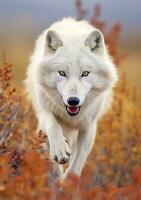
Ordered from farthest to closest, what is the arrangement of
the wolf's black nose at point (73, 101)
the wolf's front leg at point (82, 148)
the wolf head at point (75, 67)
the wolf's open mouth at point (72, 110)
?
the wolf's front leg at point (82, 148), the wolf's open mouth at point (72, 110), the wolf head at point (75, 67), the wolf's black nose at point (73, 101)

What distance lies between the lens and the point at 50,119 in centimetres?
693

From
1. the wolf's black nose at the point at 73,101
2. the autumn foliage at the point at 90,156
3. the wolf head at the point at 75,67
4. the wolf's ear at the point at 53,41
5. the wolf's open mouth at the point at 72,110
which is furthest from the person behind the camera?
the wolf's ear at the point at 53,41

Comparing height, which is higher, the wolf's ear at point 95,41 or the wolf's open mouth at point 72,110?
the wolf's ear at point 95,41

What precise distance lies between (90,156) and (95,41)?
2.89 metres

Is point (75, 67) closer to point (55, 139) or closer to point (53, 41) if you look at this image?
point (53, 41)

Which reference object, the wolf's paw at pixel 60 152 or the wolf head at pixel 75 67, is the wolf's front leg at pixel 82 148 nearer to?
the wolf head at pixel 75 67

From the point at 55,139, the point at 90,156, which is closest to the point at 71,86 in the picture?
the point at 55,139

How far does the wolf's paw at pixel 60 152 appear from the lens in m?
6.35

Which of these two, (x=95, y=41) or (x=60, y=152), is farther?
(x=95, y=41)

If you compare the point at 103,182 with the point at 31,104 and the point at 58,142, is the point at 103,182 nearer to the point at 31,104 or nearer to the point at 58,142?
the point at 31,104

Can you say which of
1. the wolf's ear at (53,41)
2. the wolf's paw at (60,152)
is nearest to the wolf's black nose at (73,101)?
the wolf's paw at (60,152)

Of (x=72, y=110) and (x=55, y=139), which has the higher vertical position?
(x=72, y=110)

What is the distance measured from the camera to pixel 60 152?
638 cm

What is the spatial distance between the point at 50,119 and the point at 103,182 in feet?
6.54
